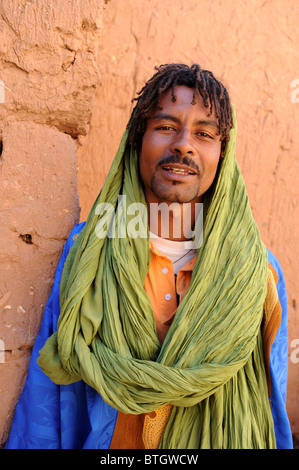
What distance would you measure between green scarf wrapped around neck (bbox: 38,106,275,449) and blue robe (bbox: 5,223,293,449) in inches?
3.5

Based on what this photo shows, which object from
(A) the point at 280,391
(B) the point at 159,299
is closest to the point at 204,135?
(B) the point at 159,299

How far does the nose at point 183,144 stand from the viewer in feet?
5.15

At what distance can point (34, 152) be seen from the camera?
1.78m

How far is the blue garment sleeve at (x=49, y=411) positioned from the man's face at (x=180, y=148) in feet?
1.77

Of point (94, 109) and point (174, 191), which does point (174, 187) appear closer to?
point (174, 191)

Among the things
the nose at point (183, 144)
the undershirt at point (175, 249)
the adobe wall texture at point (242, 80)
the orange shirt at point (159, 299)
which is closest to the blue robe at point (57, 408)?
the orange shirt at point (159, 299)

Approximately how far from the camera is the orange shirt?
1.61 metres

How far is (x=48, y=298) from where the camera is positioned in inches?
69.3

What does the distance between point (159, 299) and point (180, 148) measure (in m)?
0.51

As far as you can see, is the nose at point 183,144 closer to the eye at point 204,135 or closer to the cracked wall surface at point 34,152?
the eye at point 204,135

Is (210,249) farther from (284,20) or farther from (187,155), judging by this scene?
(284,20)

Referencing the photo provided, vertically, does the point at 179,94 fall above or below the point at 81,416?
above

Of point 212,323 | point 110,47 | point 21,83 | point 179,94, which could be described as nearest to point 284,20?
point 110,47

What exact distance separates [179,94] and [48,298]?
86cm
